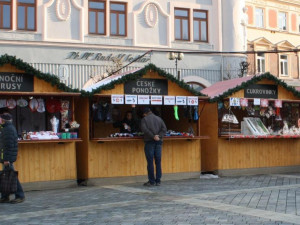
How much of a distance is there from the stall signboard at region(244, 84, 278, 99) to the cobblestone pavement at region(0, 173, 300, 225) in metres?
3.21

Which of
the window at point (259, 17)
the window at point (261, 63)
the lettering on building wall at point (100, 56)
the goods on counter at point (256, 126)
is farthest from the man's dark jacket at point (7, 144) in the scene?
the window at point (259, 17)

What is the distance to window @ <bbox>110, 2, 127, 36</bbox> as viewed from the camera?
2667 cm

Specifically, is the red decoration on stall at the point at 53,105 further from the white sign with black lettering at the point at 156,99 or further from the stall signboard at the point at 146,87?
the white sign with black lettering at the point at 156,99

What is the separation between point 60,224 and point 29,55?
18137mm

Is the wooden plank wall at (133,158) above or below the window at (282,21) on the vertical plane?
below

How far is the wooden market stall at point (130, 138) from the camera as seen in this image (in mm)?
13445

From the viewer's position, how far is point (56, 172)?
1295 cm

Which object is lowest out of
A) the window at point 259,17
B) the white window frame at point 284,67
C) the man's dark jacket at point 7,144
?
the man's dark jacket at point 7,144

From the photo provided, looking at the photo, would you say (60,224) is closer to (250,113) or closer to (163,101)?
(163,101)

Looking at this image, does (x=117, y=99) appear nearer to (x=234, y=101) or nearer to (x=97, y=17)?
(x=234, y=101)

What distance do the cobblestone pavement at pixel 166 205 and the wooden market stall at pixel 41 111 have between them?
1.77 ft

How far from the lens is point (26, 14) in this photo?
82.0 ft

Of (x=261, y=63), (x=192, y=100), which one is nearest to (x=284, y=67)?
(x=261, y=63)

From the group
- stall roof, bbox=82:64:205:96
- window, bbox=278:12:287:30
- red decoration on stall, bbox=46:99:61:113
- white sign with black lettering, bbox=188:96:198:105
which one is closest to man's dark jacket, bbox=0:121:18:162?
red decoration on stall, bbox=46:99:61:113
